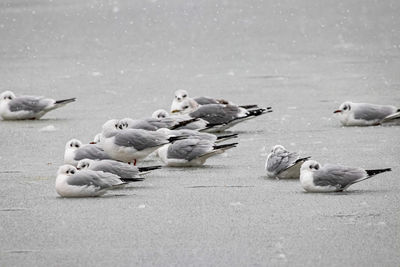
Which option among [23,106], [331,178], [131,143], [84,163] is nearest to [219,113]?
[131,143]

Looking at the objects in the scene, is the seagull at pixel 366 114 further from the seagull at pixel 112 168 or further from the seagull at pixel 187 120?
the seagull at pixel 112 168

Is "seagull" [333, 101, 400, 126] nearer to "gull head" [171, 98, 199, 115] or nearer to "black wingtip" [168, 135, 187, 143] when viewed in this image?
"gull head" [171, 98, 199, 115]

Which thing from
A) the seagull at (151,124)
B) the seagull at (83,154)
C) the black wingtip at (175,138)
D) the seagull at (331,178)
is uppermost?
the seagull at (151,124)

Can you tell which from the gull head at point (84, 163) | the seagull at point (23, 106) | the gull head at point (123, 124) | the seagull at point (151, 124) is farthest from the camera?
the seagull at point (23, 106)

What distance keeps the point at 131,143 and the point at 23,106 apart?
4.16 meters

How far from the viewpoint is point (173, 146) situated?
36.4ft

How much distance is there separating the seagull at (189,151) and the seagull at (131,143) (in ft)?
0.39

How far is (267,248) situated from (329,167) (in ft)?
7.26

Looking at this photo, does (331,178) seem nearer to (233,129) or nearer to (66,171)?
(66,171)

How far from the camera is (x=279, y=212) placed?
339 inches

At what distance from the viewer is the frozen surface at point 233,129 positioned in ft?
24.8

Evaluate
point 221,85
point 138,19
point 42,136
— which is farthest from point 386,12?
point 42,136

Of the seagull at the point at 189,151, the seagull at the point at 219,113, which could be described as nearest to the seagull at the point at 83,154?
the seagull at the point at 189,151

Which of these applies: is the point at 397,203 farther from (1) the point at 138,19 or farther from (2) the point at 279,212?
(1) the point at 138,19
